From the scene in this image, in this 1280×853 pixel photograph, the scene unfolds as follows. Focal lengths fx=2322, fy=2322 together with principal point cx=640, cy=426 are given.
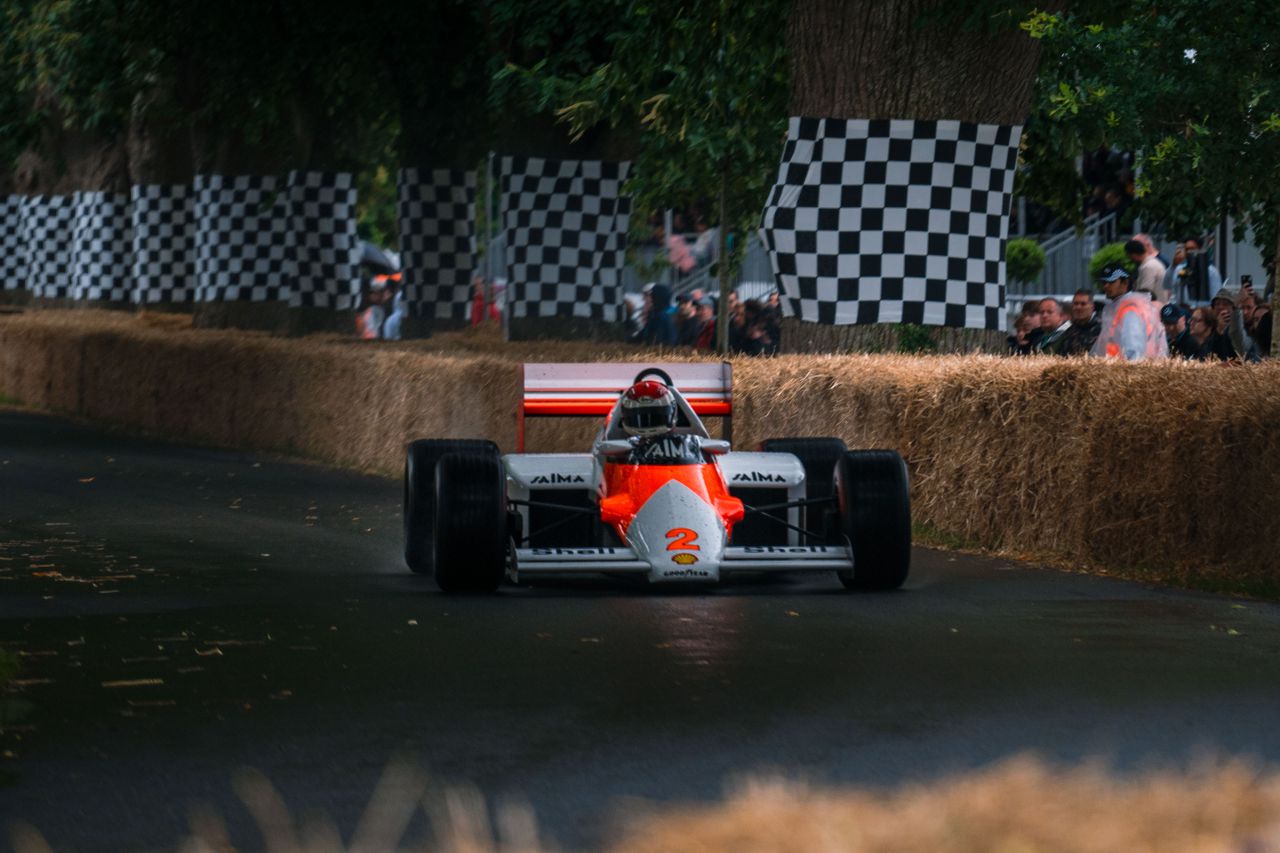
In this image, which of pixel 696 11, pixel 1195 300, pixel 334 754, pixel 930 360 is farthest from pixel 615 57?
pixel 334 754

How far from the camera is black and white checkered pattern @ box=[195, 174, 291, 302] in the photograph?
29.0 metres

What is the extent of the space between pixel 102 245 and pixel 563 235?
1662 cm

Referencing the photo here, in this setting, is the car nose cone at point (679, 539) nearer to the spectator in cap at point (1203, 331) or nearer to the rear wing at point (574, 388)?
the rear wing at point (574, 388)

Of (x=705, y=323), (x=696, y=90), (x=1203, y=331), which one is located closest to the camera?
(x=1203, y=331)

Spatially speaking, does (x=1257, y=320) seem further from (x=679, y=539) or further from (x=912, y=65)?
(x=679, y=539)

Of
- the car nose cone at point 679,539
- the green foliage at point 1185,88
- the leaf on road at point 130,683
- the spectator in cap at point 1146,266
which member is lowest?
the leaf on road at point 130,683

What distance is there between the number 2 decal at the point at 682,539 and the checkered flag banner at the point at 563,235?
1225 centimetres

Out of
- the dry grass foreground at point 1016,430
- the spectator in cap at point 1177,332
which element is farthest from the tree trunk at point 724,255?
the spectator in cap at point 1177,332

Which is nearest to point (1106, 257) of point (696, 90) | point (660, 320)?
point (660, 320)

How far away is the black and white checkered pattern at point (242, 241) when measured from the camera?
29.0m

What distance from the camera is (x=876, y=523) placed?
1121 centimetres

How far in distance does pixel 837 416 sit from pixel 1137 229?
15591 mm

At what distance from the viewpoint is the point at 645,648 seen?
931cm

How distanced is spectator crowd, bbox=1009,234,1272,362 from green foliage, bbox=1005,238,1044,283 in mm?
7735
